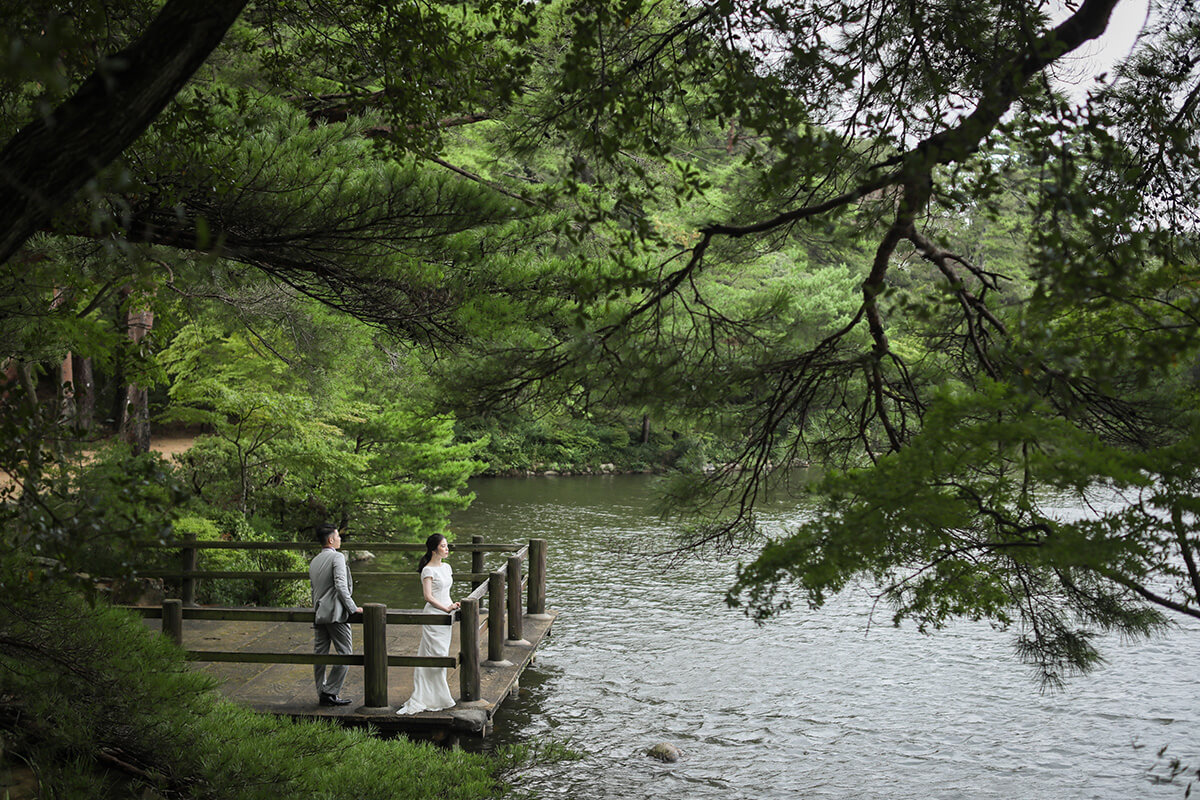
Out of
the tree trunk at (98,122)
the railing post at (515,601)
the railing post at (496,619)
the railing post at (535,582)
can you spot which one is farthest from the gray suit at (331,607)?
the tree trunk at (98,122)

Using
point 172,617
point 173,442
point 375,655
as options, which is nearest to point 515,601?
point 375,655

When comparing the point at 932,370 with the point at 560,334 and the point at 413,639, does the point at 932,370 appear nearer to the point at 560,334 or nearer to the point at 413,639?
the point at 560,334

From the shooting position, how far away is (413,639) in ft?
28.7

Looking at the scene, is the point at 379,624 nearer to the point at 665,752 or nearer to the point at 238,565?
the point at 665,752

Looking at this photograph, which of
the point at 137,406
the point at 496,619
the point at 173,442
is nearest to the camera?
the point at 496,619

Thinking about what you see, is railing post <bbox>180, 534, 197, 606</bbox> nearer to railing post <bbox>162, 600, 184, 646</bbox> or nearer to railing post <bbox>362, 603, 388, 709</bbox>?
railing post <bbox>162, 600, 184, 646</bbox>

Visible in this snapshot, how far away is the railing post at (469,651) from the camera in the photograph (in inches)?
274

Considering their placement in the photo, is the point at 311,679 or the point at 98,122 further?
the point at 311,679

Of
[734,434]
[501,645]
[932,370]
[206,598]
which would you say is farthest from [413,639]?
[932,370]

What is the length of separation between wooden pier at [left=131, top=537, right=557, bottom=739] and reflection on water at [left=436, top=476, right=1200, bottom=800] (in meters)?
0.66

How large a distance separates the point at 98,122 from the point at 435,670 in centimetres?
537

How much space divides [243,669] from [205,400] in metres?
4.12

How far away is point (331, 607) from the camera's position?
267 inches

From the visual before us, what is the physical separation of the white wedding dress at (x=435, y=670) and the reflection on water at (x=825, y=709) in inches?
35.0
